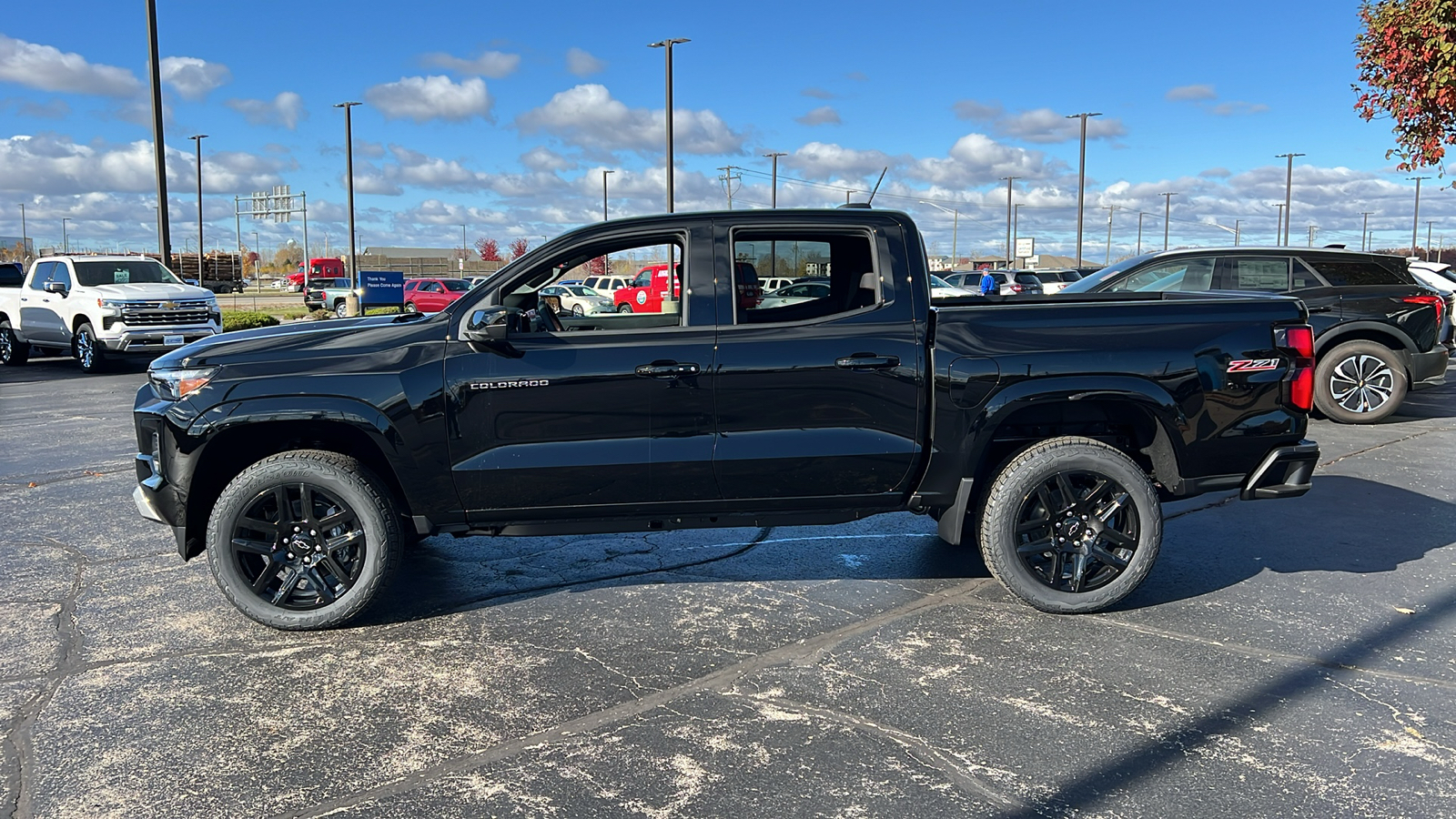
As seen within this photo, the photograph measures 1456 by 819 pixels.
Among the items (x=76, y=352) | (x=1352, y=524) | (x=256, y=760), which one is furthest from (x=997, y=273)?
(x=256, y=760)

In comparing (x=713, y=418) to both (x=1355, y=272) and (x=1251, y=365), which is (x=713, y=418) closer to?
(x=1251, y=365)

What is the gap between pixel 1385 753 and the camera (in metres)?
3.47

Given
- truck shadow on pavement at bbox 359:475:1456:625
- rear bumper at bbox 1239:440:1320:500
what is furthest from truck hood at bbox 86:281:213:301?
rear bumper at bbox 1239:440:1320:500

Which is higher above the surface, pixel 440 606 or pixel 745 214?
pixel 745 214

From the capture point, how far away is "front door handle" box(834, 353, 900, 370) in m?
4.71

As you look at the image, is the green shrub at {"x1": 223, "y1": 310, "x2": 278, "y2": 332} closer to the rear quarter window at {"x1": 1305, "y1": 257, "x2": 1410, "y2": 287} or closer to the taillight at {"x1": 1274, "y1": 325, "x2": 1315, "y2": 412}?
the rear quarter window at {"x1": 1305, "y1": 257, "x2": 1410, "y2": 287}

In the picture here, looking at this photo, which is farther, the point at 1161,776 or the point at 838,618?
the point at 838,618

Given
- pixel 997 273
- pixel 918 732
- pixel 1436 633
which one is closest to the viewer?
pixel 918 732

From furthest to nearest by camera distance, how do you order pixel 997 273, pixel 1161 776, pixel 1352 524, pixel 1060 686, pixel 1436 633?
pixel 997 273 → pixel 1352 524 → pixel 1436 633 → pixel 1060 686 → pixel 1161 776

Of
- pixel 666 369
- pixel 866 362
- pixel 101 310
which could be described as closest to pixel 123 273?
pixel 101 310

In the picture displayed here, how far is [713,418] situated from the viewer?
470 centimetres

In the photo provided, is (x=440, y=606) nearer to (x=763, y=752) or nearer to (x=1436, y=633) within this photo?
(x=763, y=752)

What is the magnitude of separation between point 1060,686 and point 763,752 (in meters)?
1.29

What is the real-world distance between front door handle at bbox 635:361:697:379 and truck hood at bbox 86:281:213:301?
50.6 feet
